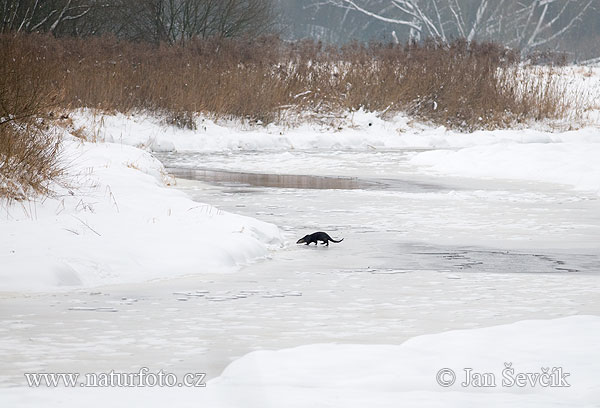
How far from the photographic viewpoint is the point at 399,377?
4012 millimetres

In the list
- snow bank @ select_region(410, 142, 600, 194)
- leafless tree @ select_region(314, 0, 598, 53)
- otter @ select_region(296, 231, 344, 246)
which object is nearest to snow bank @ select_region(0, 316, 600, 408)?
otter @ select_region(296, 231, 344, 246)

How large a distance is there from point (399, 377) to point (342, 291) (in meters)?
2.02

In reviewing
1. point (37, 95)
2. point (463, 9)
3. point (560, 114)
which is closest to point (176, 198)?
point (37, 95)

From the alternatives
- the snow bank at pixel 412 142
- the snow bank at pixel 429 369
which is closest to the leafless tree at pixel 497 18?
the snow bank at pixel 412 142

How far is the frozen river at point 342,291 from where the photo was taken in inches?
180

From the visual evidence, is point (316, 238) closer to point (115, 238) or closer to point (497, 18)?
point (115, 238)

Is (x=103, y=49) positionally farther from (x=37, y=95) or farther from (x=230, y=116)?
(x=37, y=95)

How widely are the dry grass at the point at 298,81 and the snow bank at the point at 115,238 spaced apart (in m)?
10.9

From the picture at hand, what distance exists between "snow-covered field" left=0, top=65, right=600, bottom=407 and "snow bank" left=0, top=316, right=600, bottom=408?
0.04 feet

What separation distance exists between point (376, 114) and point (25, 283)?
17.7 meters

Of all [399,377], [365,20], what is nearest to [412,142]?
[399,377]

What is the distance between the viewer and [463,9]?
59562mm

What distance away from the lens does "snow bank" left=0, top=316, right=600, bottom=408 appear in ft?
12.0

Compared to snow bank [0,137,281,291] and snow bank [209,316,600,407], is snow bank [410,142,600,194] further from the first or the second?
snow bank [209,316,600,407]
